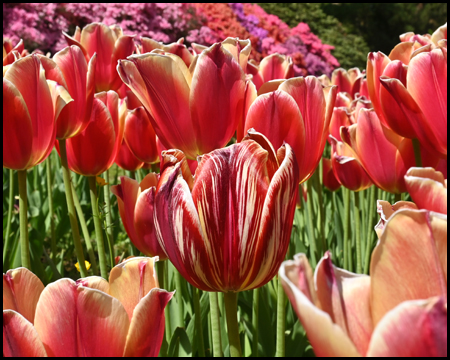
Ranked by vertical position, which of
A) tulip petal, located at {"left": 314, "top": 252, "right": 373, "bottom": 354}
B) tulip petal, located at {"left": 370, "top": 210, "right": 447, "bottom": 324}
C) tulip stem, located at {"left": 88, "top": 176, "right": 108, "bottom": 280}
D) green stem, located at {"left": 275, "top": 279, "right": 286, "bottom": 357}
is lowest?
green stem, located at {"left": 275, "top": 279, "right": 286, "bottom": 357}

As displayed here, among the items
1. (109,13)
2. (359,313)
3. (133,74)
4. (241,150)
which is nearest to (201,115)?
(133,74)

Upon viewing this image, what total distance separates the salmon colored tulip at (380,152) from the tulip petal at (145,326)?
0.88 metres

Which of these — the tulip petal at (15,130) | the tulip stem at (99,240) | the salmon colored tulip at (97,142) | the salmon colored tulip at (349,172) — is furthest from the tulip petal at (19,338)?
the salmon colored tulip at (349,172)

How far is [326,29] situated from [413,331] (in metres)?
13.4

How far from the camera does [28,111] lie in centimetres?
102

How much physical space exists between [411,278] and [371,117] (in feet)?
3.17

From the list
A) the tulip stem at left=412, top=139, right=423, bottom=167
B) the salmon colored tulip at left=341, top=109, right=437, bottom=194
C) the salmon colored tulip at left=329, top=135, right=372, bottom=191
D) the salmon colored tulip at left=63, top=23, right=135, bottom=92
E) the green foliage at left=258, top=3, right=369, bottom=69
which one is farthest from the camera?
the green foliage at left=258, top=3, right=369, bottom=69

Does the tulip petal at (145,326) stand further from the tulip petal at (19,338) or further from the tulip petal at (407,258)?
the tulip petal at (407,258)

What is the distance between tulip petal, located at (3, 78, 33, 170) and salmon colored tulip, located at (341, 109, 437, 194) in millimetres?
764

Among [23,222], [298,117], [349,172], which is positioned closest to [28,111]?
[23,222]

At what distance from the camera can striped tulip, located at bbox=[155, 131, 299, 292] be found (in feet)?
1.91

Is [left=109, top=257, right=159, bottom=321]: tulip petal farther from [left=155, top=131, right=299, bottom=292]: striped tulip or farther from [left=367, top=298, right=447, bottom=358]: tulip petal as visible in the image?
[left=367, top=298, right=447, bottom=358]: tulip petal

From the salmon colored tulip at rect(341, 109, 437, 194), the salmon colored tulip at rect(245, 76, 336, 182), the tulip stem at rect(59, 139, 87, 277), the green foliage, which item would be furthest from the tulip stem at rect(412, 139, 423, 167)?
the green foliage

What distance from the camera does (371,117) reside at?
1281 millimetres
